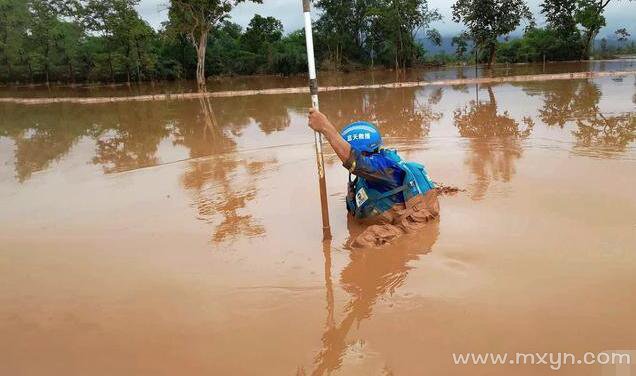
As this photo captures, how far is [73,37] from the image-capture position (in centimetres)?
3638

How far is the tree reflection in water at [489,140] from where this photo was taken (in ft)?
19.5

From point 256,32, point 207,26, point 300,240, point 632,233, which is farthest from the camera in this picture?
point 256,32

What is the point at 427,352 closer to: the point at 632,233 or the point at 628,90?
the point at 632,233

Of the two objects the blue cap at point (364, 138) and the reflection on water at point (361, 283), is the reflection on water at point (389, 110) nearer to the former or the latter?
the blue cap at point (364, 138)

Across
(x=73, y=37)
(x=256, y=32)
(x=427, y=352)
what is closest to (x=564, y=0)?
(x=256, y=32)

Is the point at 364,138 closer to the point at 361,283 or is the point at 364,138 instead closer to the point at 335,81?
the point at 361,283

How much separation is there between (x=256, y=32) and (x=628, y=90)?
30901 millimetres

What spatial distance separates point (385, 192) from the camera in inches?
170

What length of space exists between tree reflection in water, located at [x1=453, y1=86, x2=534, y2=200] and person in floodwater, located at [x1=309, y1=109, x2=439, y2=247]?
102cm

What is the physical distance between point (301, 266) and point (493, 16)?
33243 millimetres

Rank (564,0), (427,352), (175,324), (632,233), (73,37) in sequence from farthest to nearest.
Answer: (73,37) < (564,0) < (632,233) < (175,324) < (427,352)

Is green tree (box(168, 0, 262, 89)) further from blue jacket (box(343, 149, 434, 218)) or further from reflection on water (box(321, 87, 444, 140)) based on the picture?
blue jacket (box(343, 149, 434, 218))

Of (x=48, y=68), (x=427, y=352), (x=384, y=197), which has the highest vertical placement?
(x=48, y=68)

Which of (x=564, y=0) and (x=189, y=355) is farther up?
(x=564, y=0)
